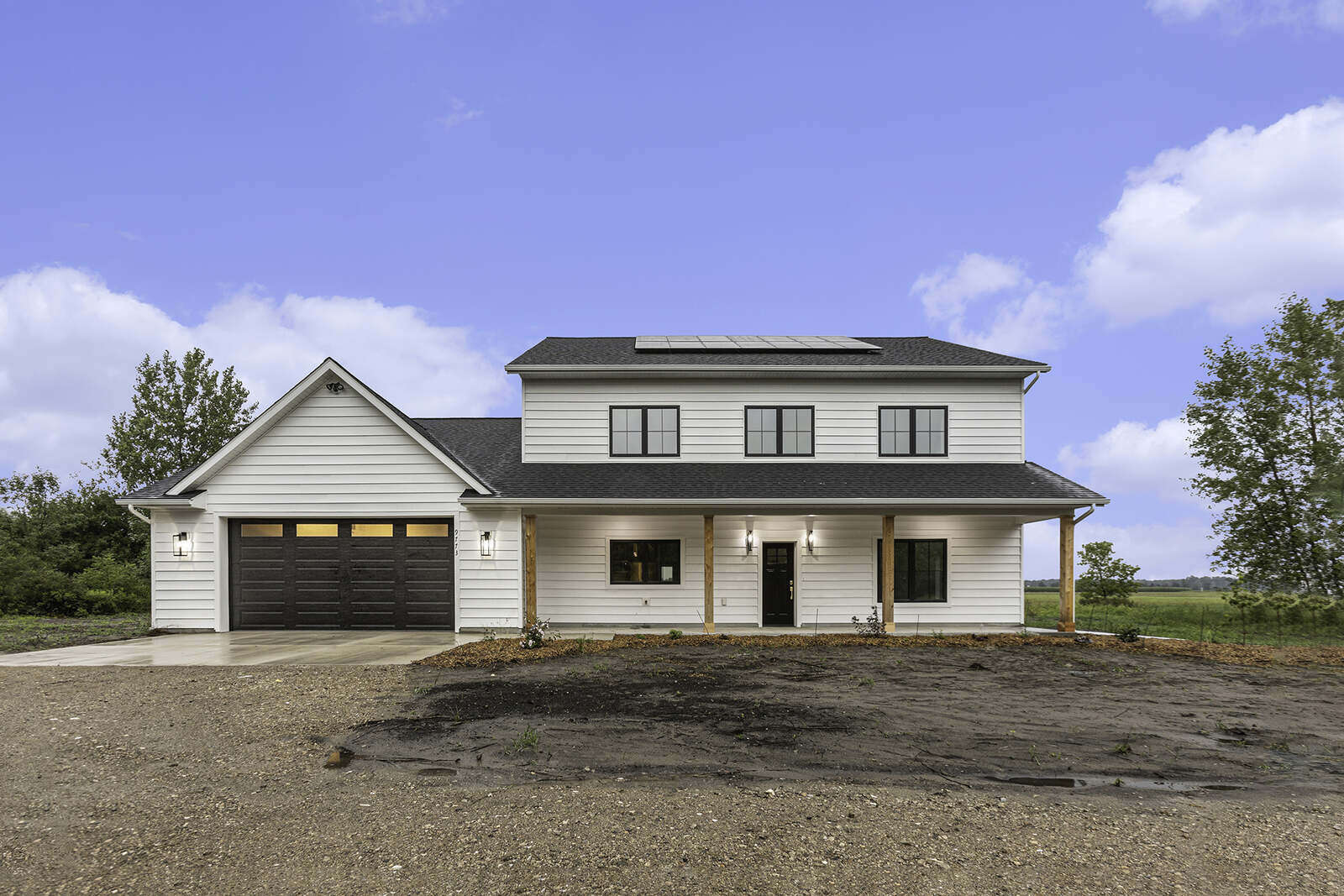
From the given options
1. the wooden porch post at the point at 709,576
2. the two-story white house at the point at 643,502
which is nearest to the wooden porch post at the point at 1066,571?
the two-story white house at the point at 643,502

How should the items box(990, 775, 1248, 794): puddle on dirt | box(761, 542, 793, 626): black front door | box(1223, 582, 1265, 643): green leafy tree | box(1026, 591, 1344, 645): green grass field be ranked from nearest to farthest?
box(990, 775, 1248, 794): puddle on dirt, box(1026, 591, 1344, 645): green grass field, box(761, 542, 793, 626): black front door, box(1223, 582, 1265, 643): green leafy tree

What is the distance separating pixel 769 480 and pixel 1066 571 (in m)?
6.61

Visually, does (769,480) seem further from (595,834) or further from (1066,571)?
(595,834)

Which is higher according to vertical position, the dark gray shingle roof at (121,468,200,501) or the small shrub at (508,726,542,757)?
the dark gray shingle roof at (121,468,200,501)

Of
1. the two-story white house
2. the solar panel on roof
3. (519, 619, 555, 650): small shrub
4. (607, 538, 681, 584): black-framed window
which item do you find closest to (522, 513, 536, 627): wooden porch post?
the two-story white house

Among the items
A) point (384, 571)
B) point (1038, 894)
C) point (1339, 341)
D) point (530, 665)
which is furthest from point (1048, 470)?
point (384, 571)

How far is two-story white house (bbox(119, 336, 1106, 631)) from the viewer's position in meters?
14.1

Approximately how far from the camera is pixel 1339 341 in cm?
1866

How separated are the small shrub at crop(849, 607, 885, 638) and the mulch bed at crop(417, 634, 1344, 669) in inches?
9.7

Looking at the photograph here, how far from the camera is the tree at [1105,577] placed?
22.1 m

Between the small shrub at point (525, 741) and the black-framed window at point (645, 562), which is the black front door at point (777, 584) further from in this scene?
the small shrub at point (525, 741)

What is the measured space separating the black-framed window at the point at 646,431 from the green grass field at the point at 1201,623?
9871 mm

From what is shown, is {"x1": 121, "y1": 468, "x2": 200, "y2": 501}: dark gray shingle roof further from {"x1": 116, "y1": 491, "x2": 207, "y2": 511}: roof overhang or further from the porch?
the porch

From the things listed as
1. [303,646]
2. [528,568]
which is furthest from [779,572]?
[303,646]
